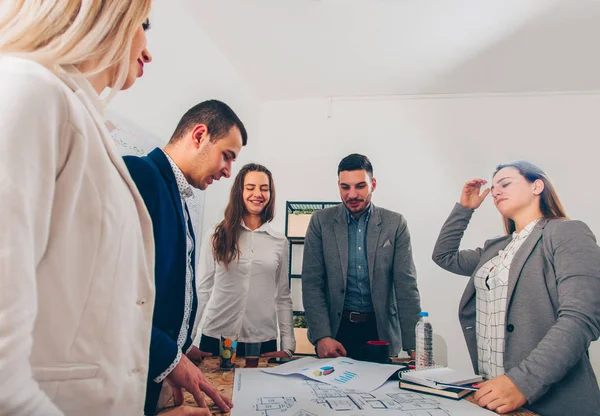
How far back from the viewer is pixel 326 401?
832mm

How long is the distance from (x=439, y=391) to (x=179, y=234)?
2.51 feet

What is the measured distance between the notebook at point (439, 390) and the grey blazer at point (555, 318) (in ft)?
0.50

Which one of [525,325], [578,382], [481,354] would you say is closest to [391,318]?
[481,354]

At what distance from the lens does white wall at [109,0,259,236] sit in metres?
1.89

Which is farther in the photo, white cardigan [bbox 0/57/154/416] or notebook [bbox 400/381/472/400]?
notebook [bbox 400/381/472/400]

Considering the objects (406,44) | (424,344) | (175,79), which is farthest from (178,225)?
(406,44)

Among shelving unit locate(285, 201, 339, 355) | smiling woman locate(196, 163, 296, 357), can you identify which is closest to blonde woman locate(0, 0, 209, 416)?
smiling woman locate(196, 163, 296, 357)

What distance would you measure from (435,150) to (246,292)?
2311 millimetres

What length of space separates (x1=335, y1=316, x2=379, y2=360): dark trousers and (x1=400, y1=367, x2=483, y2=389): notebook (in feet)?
2.41

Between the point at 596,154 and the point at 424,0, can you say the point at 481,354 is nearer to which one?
the point at 424,0

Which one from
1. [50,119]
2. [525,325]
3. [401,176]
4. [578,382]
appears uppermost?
[401,176]

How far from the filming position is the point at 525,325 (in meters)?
1.23

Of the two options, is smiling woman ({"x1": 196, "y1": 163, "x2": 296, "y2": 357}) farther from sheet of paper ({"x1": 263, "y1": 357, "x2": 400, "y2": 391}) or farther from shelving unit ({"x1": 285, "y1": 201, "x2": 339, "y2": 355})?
shelving unit ({"x1": 285, "y1": 201, "x2": 339, "y2": 355})

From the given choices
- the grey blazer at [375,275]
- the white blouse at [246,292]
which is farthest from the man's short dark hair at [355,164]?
the white blouse at [246,292]
